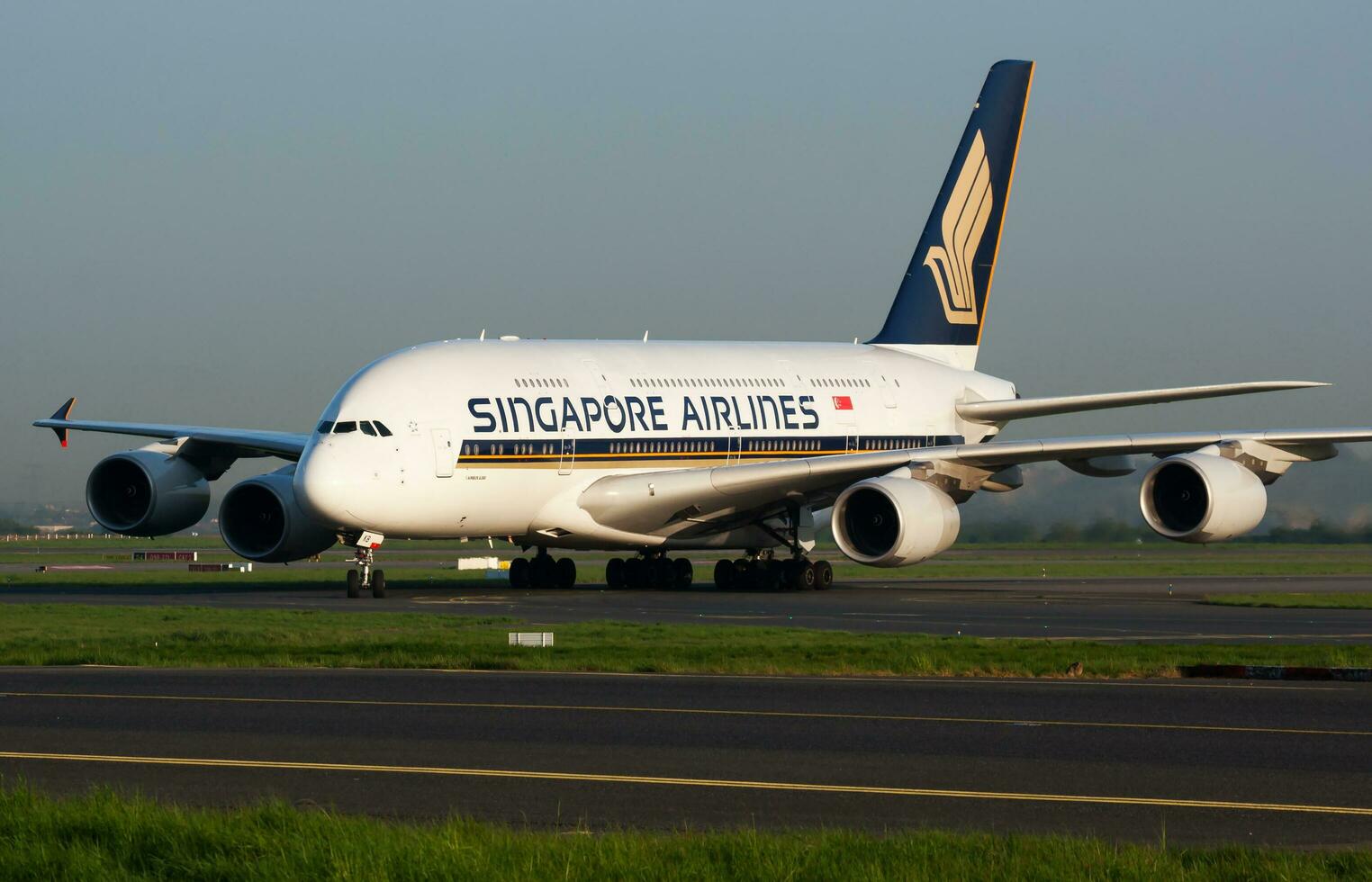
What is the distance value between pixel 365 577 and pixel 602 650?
13.3 metres

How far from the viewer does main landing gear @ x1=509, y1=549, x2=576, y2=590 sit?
129 ft

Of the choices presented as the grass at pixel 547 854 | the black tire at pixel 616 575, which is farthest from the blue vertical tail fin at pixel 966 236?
the grass at pixel 547 854

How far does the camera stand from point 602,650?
22.6 meters

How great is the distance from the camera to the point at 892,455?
3591cm

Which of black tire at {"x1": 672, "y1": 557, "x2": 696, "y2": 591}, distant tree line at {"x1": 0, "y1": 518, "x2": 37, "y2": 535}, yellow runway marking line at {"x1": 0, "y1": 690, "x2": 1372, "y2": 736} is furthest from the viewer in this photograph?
distant tree line at {"x1": 0, "y1": 518, "x2": 37, "y2": 535}

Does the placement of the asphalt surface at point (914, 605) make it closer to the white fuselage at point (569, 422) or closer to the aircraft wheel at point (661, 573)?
the aircraft wheel at point (661, 573)

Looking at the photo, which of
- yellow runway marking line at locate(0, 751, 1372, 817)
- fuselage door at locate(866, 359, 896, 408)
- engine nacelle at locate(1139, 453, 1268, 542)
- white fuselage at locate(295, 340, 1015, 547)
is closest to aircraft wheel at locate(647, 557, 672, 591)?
white fuselage at locate(295, 340, 1015, 547)

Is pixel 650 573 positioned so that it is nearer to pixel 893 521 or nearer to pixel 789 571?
pixel 789 571

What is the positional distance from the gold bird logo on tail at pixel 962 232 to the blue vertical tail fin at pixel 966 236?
0.02 metres

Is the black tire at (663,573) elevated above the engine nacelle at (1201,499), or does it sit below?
below

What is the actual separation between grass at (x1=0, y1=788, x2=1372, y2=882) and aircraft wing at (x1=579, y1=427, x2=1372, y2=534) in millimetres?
25783

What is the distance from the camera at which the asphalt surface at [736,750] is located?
11.0 metres

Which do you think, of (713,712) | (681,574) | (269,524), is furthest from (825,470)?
(713,712)

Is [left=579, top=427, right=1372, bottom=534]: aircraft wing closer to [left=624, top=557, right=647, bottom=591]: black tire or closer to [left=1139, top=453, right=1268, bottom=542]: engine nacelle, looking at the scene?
→ [left=1139, top=453, right=1268, bottom=542]: engine nacelle
